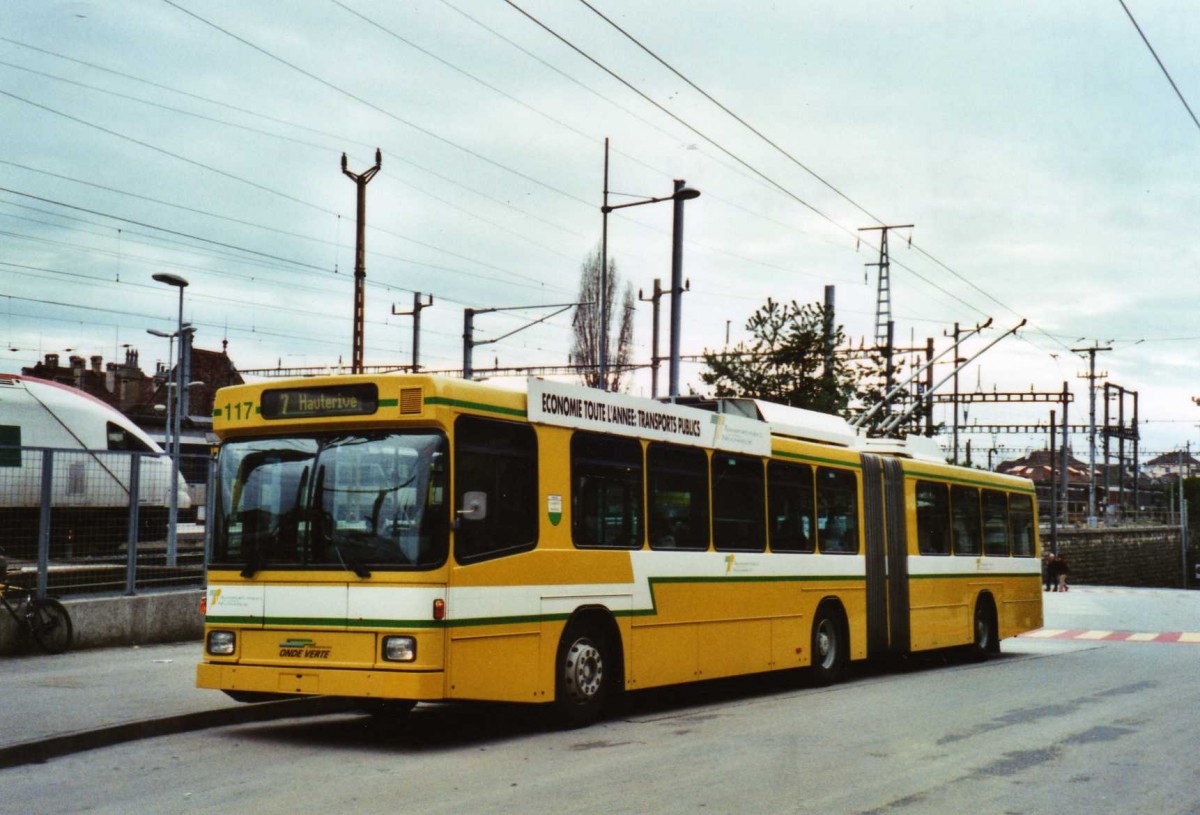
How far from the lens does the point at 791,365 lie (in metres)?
29.9

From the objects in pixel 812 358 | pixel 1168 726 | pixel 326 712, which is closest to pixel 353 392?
pixel 326 712

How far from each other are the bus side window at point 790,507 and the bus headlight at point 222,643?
6.20m

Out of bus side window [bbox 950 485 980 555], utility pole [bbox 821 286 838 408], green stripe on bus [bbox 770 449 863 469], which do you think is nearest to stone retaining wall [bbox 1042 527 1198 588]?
utility pole [bbox 821 286 838 408]

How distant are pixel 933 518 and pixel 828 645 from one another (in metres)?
3.54

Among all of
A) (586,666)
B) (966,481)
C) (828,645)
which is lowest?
(828,645)

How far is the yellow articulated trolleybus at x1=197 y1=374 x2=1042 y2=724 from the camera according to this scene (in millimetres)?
9828

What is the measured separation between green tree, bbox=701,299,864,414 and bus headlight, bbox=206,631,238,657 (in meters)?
19.3

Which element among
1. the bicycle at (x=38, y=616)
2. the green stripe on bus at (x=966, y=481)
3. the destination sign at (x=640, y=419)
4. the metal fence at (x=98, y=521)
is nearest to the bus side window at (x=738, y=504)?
the destination sign at (x=640, y=419)

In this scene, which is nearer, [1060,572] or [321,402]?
[321,402]

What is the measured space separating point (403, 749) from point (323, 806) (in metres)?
2.37

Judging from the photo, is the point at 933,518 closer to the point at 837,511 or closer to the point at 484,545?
the point at 837,511

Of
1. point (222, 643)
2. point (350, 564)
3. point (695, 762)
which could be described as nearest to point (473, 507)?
point (350, 564)

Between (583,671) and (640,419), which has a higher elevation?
(640,419)

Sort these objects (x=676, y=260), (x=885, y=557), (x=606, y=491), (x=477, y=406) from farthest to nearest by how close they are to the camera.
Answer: (x=676, y=260) < (x=885, y=557) < (x=606, y=491) < (x=477, y=406)
